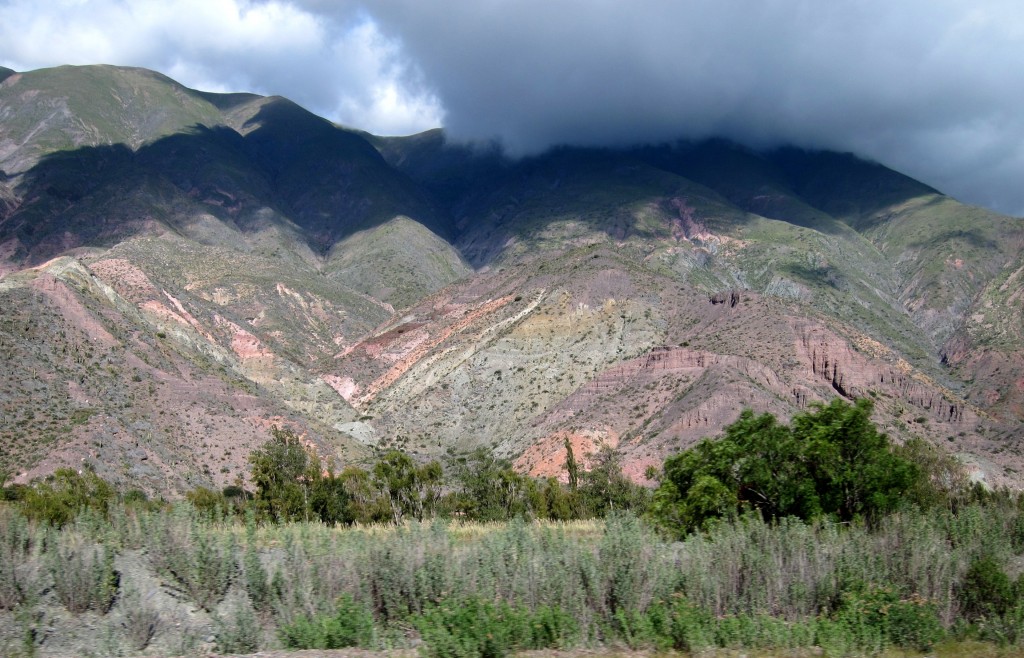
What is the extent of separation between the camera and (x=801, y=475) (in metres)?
19.7

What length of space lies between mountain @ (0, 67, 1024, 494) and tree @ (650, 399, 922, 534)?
3128 cm

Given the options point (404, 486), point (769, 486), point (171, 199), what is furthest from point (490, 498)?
point (171, 199)

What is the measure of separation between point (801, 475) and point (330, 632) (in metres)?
13.2

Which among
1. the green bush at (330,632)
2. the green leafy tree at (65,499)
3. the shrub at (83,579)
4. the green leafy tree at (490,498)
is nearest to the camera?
the green bush at (330,632)

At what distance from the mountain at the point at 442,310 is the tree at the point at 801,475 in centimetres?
3128

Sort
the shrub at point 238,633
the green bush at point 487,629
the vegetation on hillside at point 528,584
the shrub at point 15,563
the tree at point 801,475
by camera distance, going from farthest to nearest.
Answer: the tree at point 801,475 → the shrub at point 15,563 → the vegetation on hillside at point 528,584 → the shrub at point 238,633 → the green bush at point 487,629

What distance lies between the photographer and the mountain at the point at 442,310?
5372cm

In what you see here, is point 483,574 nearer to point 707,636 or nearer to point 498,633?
point 498,633

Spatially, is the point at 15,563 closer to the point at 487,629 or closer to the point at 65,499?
the point at 487,629

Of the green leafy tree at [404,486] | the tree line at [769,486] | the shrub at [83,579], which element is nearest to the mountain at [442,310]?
the green leafy tree at [404,486]

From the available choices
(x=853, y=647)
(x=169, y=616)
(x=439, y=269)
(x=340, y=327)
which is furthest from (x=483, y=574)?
(x=439, y=269)

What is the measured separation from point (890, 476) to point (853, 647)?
8134 millimetres

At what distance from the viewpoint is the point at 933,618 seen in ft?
41.8

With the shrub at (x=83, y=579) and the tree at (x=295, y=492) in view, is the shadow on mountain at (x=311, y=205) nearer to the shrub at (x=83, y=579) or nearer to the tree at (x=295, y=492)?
the tree at (x=295, y=492)
